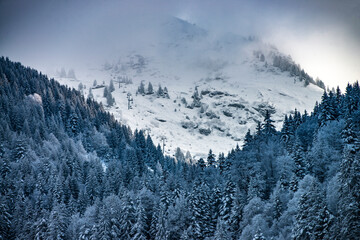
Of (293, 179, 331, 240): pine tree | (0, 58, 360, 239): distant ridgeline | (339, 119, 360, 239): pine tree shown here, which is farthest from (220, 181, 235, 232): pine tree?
(339, 119, 360, 239): pine tree

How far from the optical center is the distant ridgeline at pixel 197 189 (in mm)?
44156

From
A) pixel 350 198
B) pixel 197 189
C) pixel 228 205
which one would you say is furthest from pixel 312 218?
pixel 197 189

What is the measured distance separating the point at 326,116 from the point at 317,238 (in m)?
41.4

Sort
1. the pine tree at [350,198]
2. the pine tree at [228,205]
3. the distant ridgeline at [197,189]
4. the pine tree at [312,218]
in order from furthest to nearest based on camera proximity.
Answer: the pine tree at [228,205]
the distant ridgeline at [197,189]
the pine tree at [312,218]
the pine tree at [350,198]

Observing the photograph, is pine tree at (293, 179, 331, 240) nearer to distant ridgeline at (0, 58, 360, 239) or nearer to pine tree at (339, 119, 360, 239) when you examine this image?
distant ridgeline at (0, 58, 360, 239)

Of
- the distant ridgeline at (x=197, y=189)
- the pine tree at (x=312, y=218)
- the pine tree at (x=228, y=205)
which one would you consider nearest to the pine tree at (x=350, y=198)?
the distant ridgeline at (x=197, y=189)

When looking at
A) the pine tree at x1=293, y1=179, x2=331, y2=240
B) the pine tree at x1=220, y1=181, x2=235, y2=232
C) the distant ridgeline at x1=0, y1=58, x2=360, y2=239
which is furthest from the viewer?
the pine tree at x1=220, y1=181, x2=235, y2=232

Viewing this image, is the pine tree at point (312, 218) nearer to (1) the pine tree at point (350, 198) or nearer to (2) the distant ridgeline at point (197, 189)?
(2) the distant ridgeline at point (197, 189)

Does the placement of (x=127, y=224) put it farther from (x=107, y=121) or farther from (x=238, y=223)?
(x=107, y=121)

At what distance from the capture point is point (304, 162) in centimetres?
6309

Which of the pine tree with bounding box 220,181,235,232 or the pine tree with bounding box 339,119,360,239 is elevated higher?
the pine tree with bounding box 339,119,360,239

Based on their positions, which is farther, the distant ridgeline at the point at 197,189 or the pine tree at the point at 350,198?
the distant ridgeline at the point at 197,189

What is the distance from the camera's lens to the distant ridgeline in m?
44.2

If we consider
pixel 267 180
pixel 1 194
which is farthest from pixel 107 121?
pixel 267 180
